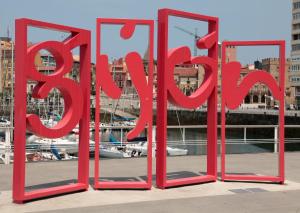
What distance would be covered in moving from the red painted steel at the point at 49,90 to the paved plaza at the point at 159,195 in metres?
0.38

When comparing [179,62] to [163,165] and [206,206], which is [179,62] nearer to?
[163,165]

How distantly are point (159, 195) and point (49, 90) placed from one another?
8.74ft

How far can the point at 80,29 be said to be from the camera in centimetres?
877

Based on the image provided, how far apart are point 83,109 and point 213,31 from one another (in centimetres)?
312

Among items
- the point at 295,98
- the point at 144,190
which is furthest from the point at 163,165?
the point at 295,98

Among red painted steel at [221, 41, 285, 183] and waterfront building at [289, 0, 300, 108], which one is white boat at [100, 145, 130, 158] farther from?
waterfront building at [289, 0, 300, 108]

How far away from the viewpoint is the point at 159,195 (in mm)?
8758

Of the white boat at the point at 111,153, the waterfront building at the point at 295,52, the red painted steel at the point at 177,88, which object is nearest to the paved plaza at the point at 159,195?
the red painted steel at the point at 177,88

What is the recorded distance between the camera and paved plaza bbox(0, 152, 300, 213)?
25.3ft

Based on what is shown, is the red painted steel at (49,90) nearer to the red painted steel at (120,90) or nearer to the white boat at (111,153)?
the red painted steel at (120,90)

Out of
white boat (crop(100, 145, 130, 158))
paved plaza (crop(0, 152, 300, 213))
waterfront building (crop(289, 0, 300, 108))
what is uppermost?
waterfront building (crop(289, 0, 300, 108))

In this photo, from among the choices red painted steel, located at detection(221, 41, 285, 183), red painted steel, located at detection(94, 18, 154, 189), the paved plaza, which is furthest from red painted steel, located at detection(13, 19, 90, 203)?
red painted steel, located at detection(221, 41, 285, 183)

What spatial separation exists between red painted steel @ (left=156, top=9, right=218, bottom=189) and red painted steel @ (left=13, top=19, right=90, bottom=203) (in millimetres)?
1374

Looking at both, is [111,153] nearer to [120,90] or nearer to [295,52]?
[120,90]
